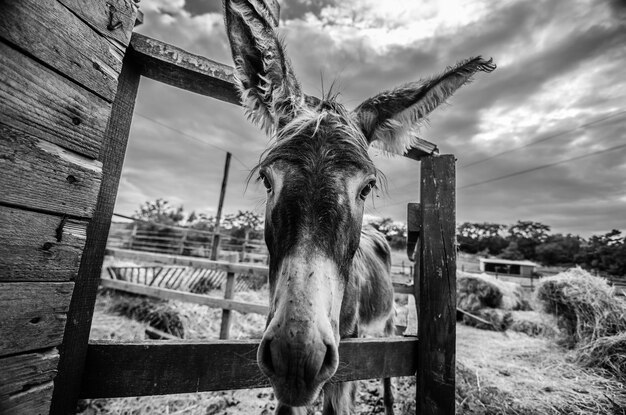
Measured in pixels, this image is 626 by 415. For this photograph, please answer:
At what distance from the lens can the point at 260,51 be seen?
1917 mm

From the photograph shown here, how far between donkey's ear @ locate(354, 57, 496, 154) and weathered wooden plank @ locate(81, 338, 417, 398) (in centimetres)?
163

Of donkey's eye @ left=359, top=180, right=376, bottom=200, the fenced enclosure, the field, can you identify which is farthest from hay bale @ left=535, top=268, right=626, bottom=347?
the fenced enclosure

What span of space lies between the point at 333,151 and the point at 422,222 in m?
0.98

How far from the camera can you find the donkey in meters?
1.14

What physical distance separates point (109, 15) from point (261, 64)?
3.31ft

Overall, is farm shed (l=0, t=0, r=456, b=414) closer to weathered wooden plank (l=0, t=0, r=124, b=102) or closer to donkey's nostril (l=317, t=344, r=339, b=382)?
weathered wooden plank (l=0, t=0, r=124, b=102)

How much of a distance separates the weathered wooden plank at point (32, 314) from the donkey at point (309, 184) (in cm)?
79

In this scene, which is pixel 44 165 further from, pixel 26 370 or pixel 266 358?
pixel 266 358

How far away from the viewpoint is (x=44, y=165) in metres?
0.96

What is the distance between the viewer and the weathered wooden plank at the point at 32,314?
870mm

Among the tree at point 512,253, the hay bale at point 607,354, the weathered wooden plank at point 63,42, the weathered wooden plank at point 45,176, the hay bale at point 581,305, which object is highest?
the tree at point 512,253

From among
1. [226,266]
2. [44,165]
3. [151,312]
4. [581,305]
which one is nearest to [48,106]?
[44,165]

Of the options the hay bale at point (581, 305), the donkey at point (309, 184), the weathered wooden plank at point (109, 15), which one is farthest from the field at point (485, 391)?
the weathered wooden plank at point (109, 15)

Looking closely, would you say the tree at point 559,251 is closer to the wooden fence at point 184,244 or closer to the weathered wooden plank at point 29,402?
Answer: the wooden fence at point 184,244
